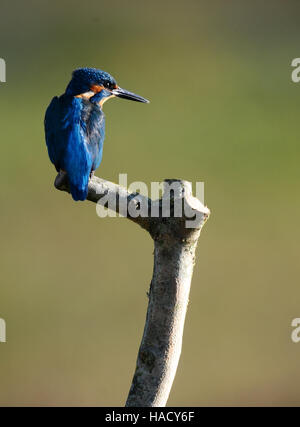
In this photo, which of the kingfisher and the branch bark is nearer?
the branch bark

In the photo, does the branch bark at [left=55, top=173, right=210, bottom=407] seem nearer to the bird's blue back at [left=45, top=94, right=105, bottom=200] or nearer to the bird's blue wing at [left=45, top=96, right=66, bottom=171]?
the bird's blue back at [left=45, top=94, right=105, bottom=200]

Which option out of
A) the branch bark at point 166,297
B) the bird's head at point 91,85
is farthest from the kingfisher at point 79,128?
the branch bark at point 166,297

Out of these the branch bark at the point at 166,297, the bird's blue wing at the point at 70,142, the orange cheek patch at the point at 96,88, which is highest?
the orange cheek patch at the point at 96,88

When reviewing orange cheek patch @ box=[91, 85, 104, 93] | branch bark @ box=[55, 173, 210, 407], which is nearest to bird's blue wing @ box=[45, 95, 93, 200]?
orange cheek patch @ box=[91, 85, 104, 93]

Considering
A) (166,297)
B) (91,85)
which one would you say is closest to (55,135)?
(91,85)

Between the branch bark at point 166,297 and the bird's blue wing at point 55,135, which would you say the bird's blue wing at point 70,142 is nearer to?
the bird's blue wing at point 55,135

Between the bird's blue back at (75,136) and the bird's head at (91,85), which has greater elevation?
the bird's head at (91,85)

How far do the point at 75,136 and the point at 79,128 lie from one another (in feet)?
0.15

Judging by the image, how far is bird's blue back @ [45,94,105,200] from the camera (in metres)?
2.02

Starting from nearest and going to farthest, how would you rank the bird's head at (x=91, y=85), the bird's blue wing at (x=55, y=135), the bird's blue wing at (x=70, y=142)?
the bird's blue wing at (x=70, y=142) < the bird's blue wing at (x=55, y=135) < the bird's head at (x=91, y=85)

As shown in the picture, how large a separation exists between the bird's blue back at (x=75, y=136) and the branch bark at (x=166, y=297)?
0.40m

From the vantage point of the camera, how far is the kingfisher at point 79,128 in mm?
2006

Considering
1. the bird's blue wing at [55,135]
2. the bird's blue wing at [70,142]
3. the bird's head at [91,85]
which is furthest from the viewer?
the bird's head at [91,85]

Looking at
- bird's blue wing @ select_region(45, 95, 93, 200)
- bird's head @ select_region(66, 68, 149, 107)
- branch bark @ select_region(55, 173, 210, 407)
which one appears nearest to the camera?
branch bark @ select_region(55, 173, 210, 407)
